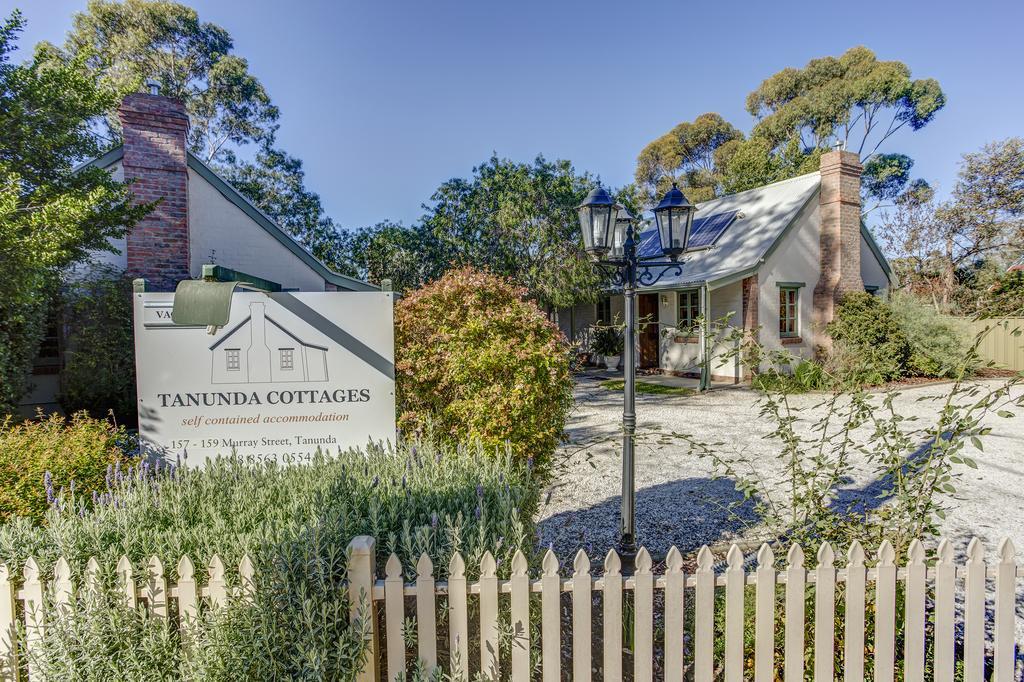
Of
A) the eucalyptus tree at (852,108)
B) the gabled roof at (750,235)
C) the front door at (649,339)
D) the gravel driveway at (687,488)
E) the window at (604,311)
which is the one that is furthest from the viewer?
the eucalyptus tree at (852,108)

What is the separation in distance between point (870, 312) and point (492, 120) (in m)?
11.5

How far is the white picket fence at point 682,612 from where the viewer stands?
188 centimetres

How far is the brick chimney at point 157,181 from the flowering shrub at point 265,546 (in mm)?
5627

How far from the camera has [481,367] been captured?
3.63 metres

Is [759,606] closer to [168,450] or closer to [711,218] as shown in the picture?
[168,450]

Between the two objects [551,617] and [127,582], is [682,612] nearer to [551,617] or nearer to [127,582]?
[551,617]

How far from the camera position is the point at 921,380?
41.1 ft

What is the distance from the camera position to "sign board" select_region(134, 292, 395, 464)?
11.8ft

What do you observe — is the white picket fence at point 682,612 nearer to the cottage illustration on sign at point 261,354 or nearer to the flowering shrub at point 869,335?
the cottage illustration on sign at point 261,354

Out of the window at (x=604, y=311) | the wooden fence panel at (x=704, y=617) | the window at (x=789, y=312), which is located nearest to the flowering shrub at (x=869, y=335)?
the window at (x=789, y=312)

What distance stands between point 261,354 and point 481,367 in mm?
1661

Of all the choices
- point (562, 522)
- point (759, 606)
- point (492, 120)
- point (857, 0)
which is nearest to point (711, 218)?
point (857, 0)

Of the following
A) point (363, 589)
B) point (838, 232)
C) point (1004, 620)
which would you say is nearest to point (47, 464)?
point (363, 589)

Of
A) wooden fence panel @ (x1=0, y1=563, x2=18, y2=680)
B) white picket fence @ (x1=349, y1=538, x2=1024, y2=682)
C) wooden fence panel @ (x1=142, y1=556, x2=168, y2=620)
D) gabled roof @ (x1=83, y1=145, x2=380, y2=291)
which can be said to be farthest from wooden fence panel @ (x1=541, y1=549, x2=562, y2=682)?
gabled roof @ (x1=83, y1=145, x2=380, y2=291)
